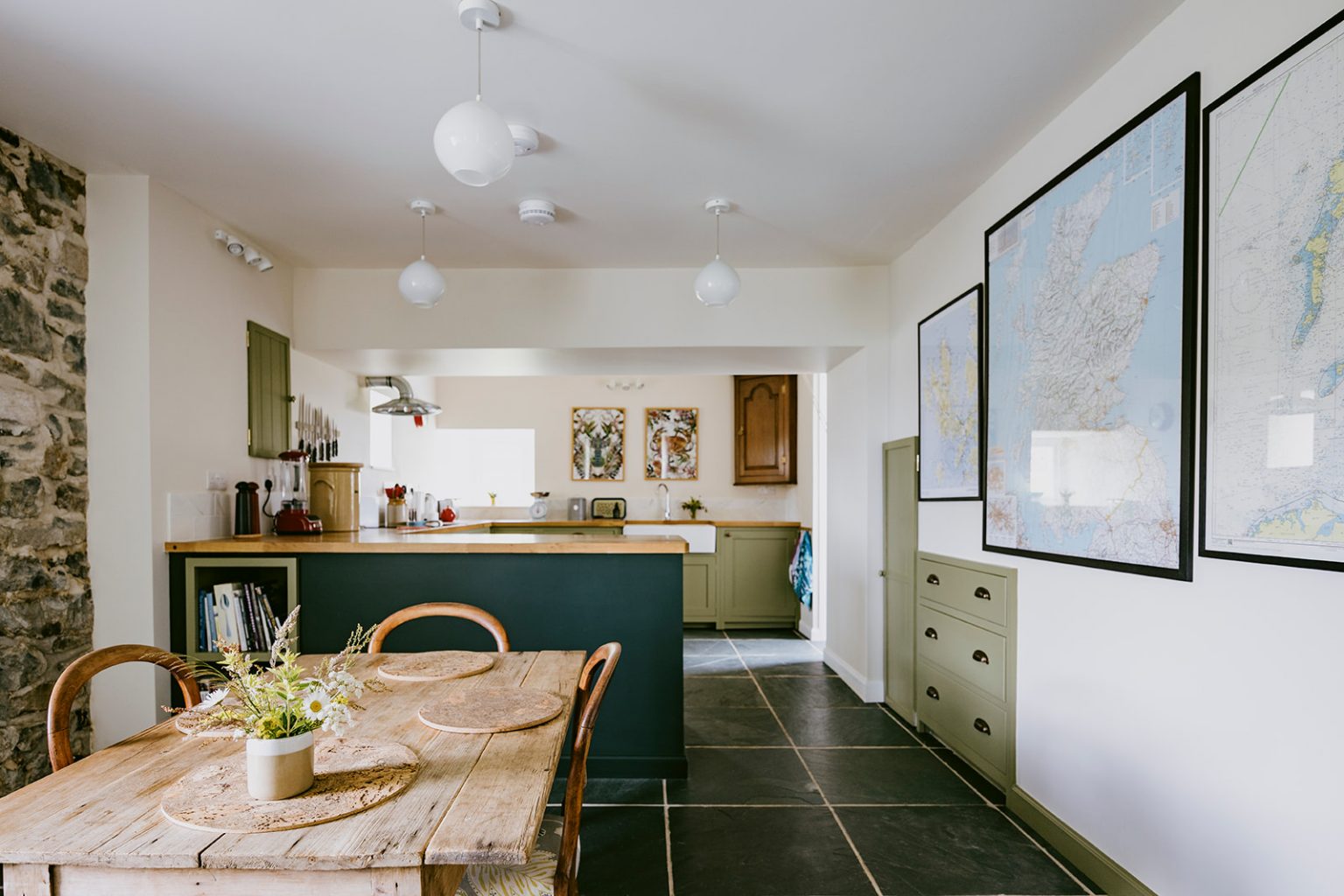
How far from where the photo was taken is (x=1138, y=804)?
6.86 feet

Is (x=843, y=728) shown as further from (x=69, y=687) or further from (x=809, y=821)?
(x=69, y=687)

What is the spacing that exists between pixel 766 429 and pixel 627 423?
133cm

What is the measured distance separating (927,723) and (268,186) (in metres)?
3.75

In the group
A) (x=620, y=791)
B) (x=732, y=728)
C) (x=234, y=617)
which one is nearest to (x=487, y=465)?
(x=234, y=617)

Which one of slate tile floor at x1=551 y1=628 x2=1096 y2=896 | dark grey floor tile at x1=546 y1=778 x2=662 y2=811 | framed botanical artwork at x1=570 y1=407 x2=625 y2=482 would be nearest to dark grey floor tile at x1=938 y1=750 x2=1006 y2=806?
slate tile floor at x1=551 y1=628 x2=1096 y2=896

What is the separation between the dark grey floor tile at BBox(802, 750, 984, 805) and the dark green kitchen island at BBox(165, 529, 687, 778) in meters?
0.63

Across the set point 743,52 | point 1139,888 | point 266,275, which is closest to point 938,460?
point 1139,888

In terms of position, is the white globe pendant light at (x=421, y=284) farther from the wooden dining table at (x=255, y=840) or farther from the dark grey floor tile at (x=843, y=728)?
the dark grey floor tile at (x=843, y=728)

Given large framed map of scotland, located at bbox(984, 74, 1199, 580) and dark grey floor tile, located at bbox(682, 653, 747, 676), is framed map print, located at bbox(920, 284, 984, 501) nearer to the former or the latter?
large framed map of scotland, located at bbox(984, 74, 1199, 580)

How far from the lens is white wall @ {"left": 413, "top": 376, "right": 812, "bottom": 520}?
7027 millimetres

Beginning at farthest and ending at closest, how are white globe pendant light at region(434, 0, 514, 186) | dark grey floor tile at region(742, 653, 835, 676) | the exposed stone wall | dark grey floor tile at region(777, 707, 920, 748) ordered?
dark grey floor tile at region(742, 653, 835, 676) → dark grey floor tile at region(777, 707, 920, 748) → the exposed stone wall → white globe pendant light at region(434, 0, 514, 186)

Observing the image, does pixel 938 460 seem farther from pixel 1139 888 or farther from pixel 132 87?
pixel 132 87

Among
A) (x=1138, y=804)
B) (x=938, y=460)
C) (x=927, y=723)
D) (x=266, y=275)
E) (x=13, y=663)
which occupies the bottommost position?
(x=927, y=723)

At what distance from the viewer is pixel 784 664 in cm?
510
